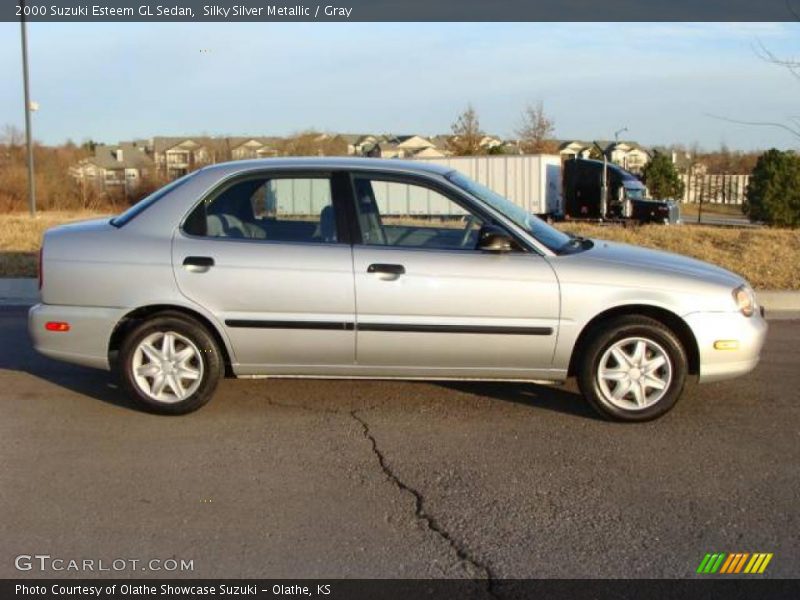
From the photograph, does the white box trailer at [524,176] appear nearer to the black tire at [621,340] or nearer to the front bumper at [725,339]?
the front bumper at [725,339]

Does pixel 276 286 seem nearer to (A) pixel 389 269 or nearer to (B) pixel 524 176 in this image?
(A) pixel 389 269

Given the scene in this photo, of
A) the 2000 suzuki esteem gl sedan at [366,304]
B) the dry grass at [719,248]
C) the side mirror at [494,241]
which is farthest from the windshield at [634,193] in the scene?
the side mirror at [494,241]

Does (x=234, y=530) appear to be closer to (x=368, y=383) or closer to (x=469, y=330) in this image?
(x=469, y=330)

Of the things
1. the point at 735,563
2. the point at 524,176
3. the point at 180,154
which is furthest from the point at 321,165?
the point at 180,154

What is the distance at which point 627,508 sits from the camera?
3.88 metres

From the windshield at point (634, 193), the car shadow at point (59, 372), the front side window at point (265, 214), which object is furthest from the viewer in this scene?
the windshield at point (634, 193)

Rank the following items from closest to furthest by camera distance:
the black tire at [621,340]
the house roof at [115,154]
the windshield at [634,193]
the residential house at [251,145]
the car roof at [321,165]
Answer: the black tire at [621,340] < the car roof at [321,165] < the windshield at [634,193] < the residential house at [251,145] < the house roof at [115,154]

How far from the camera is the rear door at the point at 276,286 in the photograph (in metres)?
5.05

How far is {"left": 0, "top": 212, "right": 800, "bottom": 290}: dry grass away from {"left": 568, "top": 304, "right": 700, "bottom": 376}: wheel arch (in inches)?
231

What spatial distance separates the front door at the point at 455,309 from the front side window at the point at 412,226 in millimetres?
88

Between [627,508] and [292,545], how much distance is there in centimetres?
160

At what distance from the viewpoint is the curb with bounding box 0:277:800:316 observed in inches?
376

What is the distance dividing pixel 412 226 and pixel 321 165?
0.77 metres
